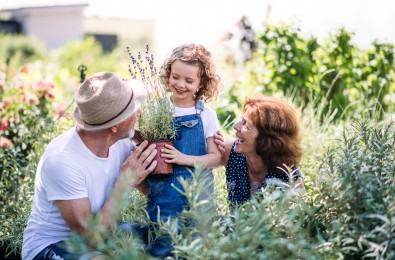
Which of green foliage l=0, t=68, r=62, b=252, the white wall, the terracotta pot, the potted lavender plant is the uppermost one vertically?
the potted lavender plant

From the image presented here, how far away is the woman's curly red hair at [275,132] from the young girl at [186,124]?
25cm

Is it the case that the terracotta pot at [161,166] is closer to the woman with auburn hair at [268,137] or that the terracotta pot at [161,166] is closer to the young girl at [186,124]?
the young girl at [186,124]

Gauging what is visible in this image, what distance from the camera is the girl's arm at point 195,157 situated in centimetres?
310

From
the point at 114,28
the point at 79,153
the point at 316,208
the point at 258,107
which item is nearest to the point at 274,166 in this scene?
the point at 258,107

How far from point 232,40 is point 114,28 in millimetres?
29812

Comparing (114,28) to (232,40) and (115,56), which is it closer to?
(115,56)

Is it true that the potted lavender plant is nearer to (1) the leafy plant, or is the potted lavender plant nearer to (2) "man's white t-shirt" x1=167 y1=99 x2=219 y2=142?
(1) the leafy plant

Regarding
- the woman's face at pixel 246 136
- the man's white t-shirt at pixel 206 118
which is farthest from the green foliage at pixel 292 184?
the woman's face at pixel 246 136

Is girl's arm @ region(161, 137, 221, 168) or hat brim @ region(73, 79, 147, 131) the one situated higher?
hat brim @ region(73, 79, 147, 131)

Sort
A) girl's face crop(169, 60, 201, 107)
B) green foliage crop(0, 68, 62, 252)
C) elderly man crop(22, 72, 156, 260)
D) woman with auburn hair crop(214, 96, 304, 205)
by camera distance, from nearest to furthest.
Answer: elderly man crop(22, 72, 156, 260), girl's face crop(169, 60, 201, 107), woman with auburn hair crop(214, 96, 304, 205), green foliage crop(0, 68, 62, 252)

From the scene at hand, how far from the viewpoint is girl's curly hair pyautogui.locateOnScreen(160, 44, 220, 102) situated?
333cm

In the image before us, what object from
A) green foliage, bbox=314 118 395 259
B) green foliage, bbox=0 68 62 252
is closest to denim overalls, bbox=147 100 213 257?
green foliage, bbox=314 118 395 259

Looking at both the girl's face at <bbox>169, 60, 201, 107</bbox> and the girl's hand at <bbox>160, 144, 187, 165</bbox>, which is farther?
the girl's face at <bbox>169, 60, 201, 107</bbox>

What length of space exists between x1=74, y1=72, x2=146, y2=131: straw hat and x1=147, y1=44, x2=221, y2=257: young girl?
36cm
